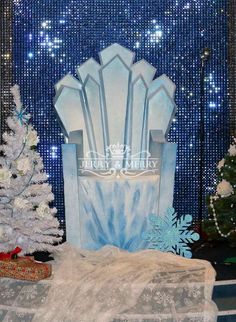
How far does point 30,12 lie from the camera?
232 inches

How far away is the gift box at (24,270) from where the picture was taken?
318cm

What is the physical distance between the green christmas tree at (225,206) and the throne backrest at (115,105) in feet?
2.94

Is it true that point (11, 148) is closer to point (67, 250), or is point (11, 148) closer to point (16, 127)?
point (16, 127)

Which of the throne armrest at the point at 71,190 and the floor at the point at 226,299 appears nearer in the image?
the floor at the point at 226,299

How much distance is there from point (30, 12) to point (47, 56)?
58 centimetres

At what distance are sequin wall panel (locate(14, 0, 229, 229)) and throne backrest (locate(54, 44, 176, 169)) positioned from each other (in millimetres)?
1582

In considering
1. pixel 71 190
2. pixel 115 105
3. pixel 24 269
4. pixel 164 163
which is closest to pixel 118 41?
pixel 115 105

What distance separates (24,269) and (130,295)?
742mm

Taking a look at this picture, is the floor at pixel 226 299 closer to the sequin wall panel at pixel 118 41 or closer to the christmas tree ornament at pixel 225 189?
the christmas tree ornament at pixel 225 189

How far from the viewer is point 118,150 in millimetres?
4340

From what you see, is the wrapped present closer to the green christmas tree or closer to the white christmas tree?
the white christmas tree

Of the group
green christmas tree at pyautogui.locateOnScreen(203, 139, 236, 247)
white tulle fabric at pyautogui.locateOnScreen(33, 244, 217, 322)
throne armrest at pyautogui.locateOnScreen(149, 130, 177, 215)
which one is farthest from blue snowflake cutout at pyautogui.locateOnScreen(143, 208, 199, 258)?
green christmas tree at pyautogui.locateOnScreen(203, 139, 236, 247)

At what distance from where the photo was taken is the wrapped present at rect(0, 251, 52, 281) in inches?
125

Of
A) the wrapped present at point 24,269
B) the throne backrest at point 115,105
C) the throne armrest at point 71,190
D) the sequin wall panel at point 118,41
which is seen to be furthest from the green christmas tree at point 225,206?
the wrapped present at point 24,269
